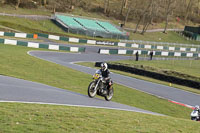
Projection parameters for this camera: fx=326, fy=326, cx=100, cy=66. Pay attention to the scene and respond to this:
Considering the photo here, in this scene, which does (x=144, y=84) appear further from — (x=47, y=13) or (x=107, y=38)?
(x=47, y=13)

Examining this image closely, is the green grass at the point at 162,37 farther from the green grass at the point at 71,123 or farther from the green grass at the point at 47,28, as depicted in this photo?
the green grass at the point at 71,123

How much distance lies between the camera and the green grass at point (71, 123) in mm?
8727

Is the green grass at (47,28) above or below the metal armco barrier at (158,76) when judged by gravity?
above

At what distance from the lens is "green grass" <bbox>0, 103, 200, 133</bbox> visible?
8.73m

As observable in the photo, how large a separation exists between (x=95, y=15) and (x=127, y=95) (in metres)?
73.0

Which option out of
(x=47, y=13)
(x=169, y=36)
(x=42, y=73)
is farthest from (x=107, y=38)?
(x=42, y=73)

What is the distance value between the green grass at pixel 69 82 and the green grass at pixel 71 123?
30.3 ft

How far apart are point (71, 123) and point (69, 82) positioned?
14702 millimetres

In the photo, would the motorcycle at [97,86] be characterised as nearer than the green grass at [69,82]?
Yes

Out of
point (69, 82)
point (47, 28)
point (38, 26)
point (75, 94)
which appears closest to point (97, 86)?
point (75, 94)

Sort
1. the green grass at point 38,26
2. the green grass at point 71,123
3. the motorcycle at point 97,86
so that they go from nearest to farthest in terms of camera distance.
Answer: the green grass at point 71,123
the motorcycle at point 97,86
the green grass at point 38,26

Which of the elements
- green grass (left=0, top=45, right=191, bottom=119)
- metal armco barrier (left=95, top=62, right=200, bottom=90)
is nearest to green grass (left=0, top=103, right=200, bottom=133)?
green grass (left=0, top=45, right=191, bottom=119)

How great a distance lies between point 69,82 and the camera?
79.4ft

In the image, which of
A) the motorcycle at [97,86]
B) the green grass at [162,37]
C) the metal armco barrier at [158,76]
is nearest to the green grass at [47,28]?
the green grass at [162,37]
